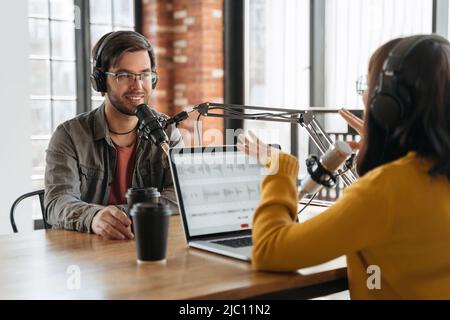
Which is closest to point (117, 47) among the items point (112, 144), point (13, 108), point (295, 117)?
point (112, 144)

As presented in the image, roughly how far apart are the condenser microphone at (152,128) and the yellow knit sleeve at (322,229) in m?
0.46

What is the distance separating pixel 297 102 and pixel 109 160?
320 centimetres

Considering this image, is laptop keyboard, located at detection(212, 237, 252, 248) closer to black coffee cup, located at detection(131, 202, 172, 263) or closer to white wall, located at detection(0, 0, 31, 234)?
black coffee cup, located at detection(131, 202, 172, 263)

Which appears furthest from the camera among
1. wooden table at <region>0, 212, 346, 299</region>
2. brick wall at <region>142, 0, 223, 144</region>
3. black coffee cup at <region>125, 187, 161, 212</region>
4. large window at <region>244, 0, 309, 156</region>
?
brick wall at <region>142, 0, 223, 144</region>

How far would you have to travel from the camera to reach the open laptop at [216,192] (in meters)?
1.58

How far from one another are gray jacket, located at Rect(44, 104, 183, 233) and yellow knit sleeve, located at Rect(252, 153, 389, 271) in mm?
796

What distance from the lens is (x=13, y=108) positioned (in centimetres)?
404

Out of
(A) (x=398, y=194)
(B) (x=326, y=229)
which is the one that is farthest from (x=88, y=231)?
(A) (x=398, y=194)

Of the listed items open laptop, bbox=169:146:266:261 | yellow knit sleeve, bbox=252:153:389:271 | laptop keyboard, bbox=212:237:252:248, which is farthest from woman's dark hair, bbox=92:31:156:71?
yellow knit sleeve, bbox=252:153:389:271

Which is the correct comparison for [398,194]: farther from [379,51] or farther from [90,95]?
[90,95]

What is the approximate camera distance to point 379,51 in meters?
1.29

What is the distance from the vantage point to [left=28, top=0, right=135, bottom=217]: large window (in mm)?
4527

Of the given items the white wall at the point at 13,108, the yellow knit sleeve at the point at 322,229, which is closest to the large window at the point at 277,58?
the white wall at the point at 13,108

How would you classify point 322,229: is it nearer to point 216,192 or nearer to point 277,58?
point 216,192
